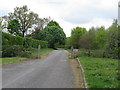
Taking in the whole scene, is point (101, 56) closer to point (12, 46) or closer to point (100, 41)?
point (100, 41)

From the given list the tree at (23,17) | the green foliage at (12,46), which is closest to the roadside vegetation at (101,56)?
the green foliage at (12,46)

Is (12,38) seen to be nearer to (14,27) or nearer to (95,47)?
(95,47)

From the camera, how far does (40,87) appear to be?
651 cm

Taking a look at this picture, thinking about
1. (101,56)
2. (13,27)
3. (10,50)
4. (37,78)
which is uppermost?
(13,27)

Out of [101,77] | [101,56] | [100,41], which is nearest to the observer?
[101,77]

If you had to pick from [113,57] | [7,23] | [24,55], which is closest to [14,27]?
[7,23]

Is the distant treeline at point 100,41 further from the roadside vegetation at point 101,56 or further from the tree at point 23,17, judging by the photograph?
the tree at point 23,17

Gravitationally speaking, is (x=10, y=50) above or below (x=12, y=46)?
below

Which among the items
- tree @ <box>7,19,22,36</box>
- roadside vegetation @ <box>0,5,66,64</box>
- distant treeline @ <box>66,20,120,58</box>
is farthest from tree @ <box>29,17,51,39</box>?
distant treeline @ <box>66,20,120,58</box>

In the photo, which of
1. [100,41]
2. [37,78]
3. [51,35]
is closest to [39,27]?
[51,35]

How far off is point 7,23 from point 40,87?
46.3 m

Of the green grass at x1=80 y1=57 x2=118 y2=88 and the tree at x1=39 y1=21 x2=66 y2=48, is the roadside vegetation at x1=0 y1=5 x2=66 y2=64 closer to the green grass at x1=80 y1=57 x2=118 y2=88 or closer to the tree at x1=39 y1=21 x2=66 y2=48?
Answer: the tree at x1=39 y1=21 x2=66 y2=48

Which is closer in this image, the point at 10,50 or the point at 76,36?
the point at 10,50

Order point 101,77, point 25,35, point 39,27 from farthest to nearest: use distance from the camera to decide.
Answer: point 39,27, point 25,35, point 101,77
